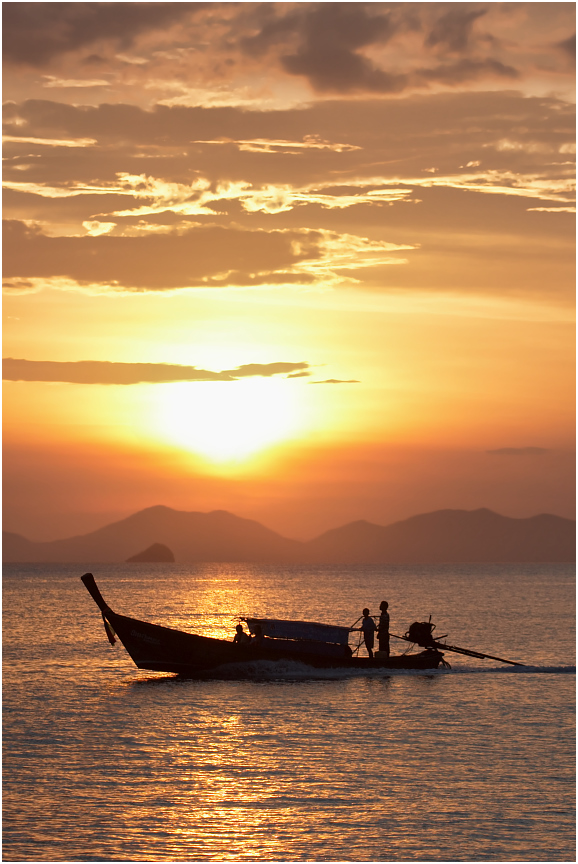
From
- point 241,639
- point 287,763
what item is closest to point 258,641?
point 241,639

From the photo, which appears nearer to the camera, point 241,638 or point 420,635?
point 241,638

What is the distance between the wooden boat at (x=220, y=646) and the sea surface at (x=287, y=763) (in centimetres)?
91

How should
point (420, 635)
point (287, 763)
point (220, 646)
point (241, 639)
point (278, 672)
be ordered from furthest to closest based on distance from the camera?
point (420, 635), point (278, 672), point (241, 639), point (220, 646), point (287, 763)

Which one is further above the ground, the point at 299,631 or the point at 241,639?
the point at 299,631

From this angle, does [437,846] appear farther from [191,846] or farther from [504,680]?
[504,680]

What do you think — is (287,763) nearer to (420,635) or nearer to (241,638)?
(241,638)

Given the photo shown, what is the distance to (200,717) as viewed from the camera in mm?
34906

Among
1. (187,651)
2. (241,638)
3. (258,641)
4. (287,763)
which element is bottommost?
(287,763)

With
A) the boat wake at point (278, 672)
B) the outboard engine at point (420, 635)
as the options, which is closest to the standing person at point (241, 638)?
the boat wake at point (278, 672)

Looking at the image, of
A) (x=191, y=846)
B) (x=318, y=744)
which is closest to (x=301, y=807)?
(x=191, y=846)

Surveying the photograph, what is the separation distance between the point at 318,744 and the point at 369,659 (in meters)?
13.8

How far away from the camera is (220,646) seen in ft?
141

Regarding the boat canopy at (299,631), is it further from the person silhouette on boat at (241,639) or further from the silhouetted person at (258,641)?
the person silhouette on boat at (241,639)

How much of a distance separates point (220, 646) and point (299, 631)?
3603mm
